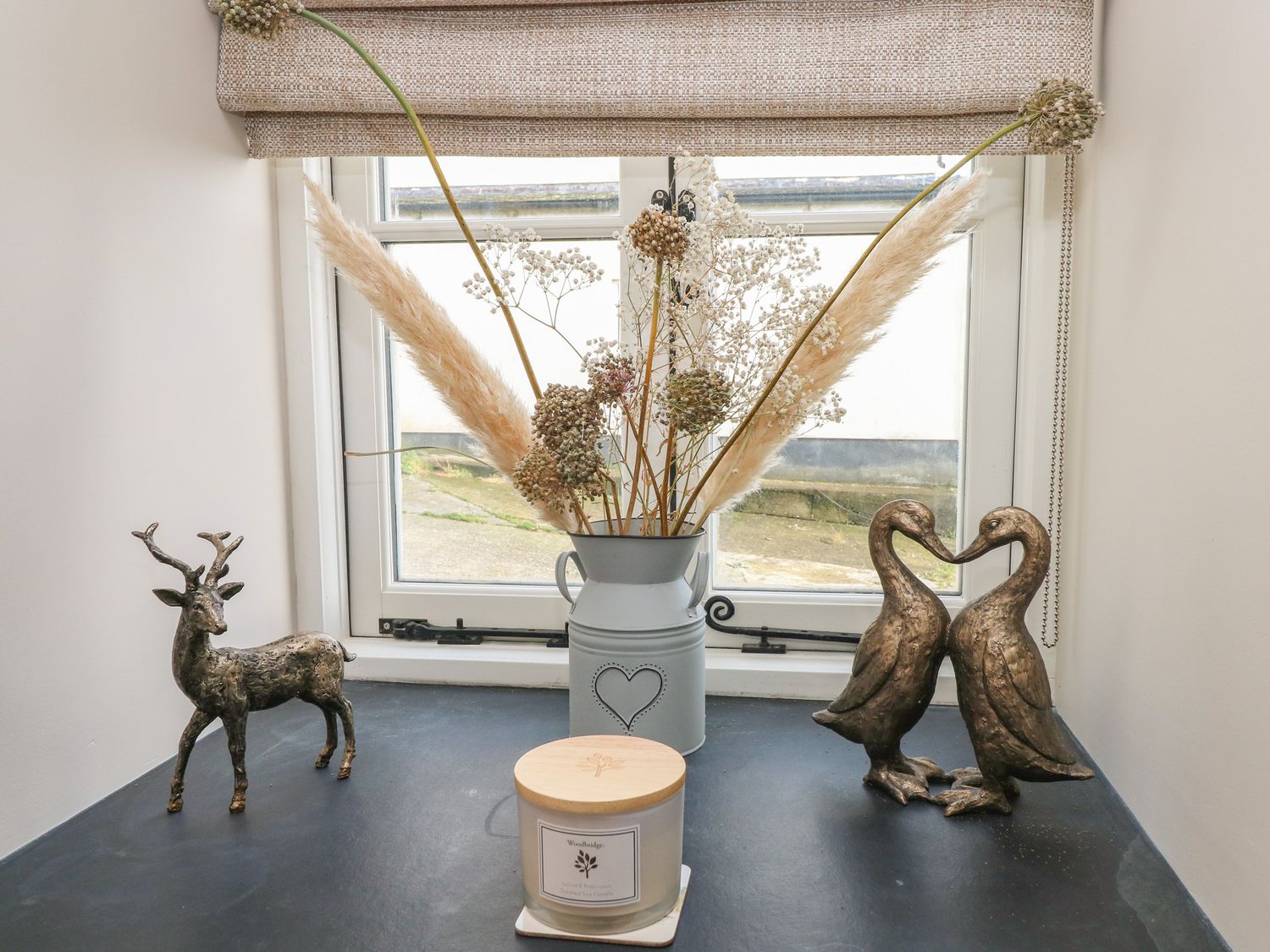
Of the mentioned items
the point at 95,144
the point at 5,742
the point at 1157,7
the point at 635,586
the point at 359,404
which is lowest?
the point at 5,742

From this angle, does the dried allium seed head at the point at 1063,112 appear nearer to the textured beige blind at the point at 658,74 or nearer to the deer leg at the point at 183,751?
the textured beige blind at the point at 658,74

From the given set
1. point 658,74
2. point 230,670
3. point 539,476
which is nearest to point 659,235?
point 539,476

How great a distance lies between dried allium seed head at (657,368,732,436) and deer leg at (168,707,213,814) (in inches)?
22.7

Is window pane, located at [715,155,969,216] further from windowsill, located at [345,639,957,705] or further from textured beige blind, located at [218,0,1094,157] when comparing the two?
windowsill, located at [345,639,957,705]

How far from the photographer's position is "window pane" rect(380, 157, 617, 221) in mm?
1359

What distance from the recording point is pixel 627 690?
1.02 meters

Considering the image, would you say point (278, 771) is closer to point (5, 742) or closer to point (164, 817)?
point (164, 817)

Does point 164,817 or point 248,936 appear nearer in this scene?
point 248,936

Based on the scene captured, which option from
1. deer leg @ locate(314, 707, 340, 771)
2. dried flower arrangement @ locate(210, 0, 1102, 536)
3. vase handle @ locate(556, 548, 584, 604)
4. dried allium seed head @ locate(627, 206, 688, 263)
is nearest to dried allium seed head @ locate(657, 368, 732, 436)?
dried flower arrangement @ locate(210, 0, 1102, 536)

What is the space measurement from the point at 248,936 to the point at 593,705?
42cm

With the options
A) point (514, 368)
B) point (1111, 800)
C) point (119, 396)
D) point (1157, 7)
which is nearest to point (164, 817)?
point (119, 396)

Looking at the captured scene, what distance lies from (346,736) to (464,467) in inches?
20.0

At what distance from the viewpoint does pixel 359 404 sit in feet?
4.66

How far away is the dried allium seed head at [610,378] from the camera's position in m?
0.93
